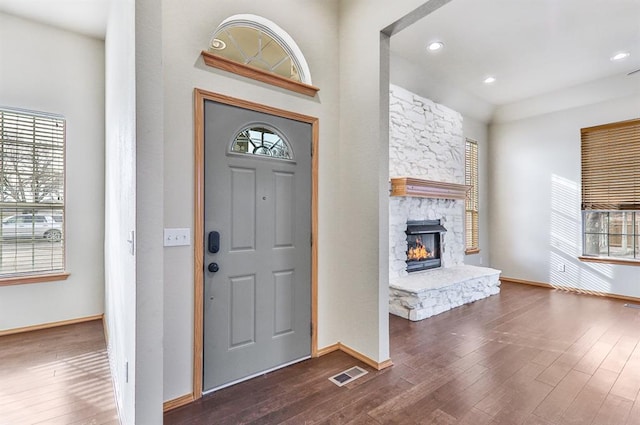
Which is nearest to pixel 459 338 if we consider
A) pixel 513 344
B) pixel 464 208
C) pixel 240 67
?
pixel 513 344

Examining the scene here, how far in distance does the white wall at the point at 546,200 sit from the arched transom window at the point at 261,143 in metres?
5.32

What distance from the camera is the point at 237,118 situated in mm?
2338

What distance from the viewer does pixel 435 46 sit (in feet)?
12.6

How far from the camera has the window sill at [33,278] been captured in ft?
10.8

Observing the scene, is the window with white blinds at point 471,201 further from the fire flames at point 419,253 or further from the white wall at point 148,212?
the white wall at point 148,212

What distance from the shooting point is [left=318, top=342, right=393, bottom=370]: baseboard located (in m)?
2.59

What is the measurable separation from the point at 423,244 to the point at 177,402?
3978 mm

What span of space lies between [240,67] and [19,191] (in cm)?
311

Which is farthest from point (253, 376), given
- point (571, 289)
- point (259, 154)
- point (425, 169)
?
point (571, 289)

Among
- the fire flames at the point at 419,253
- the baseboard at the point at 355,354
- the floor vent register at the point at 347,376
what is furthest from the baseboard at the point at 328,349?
the fire flames at the point at 419,253

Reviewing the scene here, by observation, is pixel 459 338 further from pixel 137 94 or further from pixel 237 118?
pixel 137 94

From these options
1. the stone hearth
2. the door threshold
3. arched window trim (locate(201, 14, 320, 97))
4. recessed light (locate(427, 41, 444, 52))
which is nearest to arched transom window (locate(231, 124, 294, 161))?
arched window trim (locate(201, 14, 320, 97))

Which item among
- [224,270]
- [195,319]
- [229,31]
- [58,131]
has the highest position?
[229,31]

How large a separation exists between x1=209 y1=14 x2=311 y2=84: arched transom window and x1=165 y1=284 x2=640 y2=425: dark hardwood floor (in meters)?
2.53
